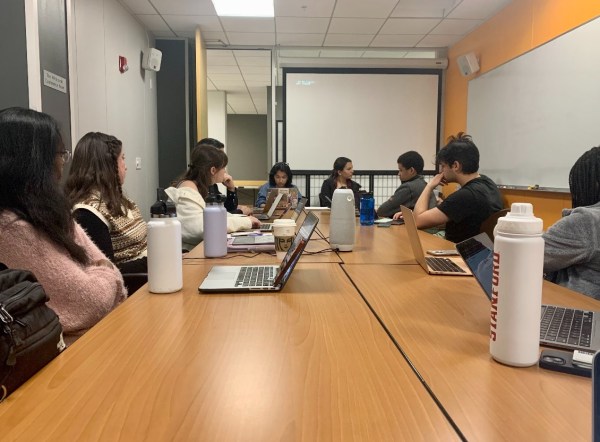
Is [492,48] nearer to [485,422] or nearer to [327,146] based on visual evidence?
[327,146]

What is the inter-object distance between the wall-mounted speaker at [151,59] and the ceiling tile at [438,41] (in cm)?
303

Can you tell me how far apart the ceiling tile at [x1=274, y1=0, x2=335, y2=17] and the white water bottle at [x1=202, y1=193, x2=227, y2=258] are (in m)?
3.21

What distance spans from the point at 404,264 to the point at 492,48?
3823 millimetres

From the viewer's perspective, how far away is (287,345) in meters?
0.77

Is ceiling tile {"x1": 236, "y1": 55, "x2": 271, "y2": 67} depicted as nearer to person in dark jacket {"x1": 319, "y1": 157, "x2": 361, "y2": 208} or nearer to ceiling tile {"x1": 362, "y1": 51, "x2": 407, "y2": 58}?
ceiling tile {"x1": 362, "y1": 51, "x2": 407, "y2": 58}

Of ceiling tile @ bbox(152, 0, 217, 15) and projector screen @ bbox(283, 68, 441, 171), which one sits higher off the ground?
ceiling tile @ bbox(152, 0, 217, 15)

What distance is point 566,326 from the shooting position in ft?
2.68

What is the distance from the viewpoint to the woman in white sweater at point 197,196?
2.22 metres

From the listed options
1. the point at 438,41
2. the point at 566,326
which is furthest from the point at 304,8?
the point at 566,326

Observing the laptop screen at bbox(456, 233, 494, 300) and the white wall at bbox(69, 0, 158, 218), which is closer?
the laptop screen at bbox(456, 233, 494, 300)

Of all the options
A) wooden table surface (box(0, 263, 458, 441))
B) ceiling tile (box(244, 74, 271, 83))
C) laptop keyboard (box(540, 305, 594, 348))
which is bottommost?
wooden table surface (box(0, 263, 458, 441))

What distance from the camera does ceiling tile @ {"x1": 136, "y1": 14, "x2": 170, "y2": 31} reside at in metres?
4.55

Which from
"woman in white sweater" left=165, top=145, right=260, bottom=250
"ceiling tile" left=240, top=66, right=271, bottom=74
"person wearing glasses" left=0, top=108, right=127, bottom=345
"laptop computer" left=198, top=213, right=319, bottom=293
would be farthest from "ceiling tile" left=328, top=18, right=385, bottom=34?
"person wearing glasses" left=0, top=108, right=127, bottom=345

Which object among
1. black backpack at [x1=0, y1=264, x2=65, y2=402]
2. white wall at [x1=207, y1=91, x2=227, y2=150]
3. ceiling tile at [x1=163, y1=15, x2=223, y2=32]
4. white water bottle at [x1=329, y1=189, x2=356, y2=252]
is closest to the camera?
black backpack at [x1=0, y1=264, x2=65, y2=402]
